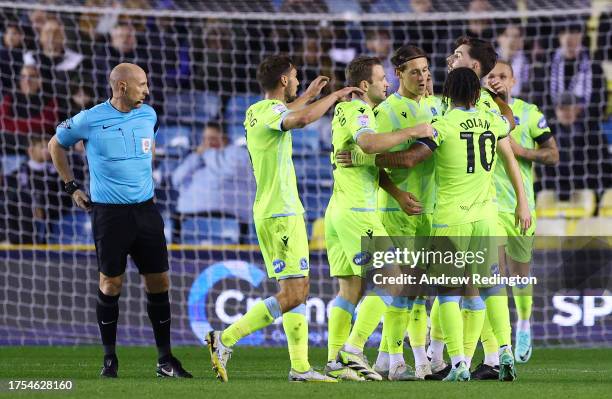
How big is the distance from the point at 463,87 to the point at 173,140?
6591 mm

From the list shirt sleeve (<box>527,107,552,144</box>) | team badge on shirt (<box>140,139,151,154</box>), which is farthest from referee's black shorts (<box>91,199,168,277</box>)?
shirt sleeve (<box>527,107,552,144</box>)

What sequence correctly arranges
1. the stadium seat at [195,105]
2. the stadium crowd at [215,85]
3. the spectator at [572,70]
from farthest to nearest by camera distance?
the stadium seat at [195,105], the spectator at [572,70], the stadium crowd at [215,85]

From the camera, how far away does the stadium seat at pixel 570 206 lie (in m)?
13.1

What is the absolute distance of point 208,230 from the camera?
1323 cm

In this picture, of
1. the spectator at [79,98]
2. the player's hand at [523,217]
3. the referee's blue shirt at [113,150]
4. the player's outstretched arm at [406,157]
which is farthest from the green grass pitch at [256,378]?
the spectator at [79,98]

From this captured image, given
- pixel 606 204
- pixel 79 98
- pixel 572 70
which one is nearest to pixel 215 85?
pixel 79 98

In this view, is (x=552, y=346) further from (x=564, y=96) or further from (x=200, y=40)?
(x=200, y=40)

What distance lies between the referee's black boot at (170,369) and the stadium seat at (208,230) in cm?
452

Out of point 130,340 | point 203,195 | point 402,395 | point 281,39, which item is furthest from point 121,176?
point 281,39

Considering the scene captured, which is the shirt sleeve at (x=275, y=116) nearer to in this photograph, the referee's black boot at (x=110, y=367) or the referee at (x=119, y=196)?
the referee at (x=119, y=196)

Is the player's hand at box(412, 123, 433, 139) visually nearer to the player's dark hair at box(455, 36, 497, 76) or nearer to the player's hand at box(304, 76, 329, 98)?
the player's hand at box(304, 76, 329, 98)

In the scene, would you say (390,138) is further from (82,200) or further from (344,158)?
(82,200)

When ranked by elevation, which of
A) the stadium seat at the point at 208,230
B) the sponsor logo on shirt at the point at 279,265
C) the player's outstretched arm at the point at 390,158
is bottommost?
the stadium seat at the point at 208,230

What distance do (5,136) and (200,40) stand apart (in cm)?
252
